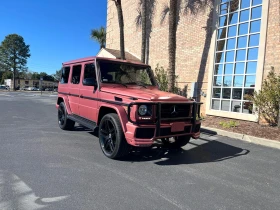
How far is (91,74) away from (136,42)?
529 inches

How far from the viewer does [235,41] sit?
32.7 feet

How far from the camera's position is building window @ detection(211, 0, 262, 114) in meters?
9.22

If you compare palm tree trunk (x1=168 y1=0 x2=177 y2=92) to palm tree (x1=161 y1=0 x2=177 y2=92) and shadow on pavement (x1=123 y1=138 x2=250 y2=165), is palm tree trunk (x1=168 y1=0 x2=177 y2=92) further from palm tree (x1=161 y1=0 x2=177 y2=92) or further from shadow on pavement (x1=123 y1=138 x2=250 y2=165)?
shadow on pavement (x1=123 y1=138 x2=250 y2=165)

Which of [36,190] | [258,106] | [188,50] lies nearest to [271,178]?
[36,190]

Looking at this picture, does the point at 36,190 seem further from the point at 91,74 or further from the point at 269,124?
the point at 269,124

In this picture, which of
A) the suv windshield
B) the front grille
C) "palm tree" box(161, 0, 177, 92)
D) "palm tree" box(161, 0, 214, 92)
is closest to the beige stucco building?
"palm tree" box(161, 0, 214, 92)

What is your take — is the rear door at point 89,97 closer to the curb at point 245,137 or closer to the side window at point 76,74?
the side window at point 76,74

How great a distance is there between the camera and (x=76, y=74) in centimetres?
659

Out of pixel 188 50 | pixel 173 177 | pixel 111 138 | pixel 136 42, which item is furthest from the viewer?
pixel 136 42

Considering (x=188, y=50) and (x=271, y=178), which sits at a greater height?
(x=188, y=50)

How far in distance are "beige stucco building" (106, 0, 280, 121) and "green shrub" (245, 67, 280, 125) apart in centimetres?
42

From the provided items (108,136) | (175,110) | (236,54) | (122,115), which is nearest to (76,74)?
(108,136)

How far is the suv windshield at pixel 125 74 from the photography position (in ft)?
18.1

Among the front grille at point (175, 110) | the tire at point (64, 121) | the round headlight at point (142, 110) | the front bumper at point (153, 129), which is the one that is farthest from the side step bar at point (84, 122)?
the front grille at point (175, 110)
